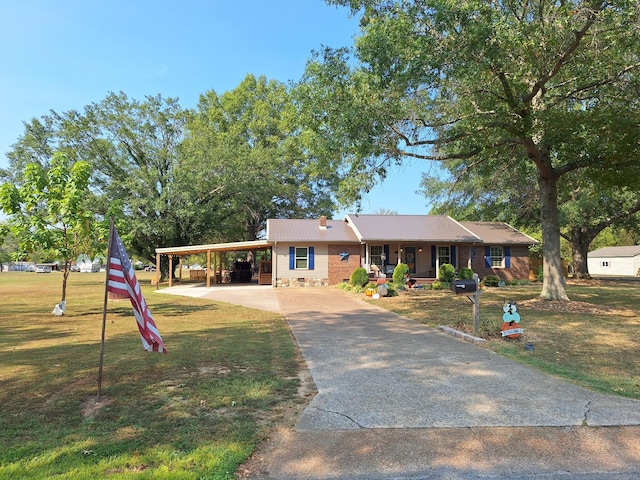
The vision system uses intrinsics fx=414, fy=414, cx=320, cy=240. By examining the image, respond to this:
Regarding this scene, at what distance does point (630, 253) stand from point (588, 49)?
1872 inches

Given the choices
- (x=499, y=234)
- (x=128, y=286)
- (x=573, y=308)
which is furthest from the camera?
(x=499, y=234)

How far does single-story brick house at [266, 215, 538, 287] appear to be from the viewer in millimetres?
23156

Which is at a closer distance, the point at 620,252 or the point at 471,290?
the point at 471,290

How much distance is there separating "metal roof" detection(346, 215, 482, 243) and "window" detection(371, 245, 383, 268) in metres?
0.99

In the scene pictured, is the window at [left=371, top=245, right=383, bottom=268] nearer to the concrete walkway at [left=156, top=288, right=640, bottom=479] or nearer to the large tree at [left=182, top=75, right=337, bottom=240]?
the large tree at [left=182, top=75, right=337, bottom=240]

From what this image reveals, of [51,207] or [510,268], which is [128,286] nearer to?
[51,207]

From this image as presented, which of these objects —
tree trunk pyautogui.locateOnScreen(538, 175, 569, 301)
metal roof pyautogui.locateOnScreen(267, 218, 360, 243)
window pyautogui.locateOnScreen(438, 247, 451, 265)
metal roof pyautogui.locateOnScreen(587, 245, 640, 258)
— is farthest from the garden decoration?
metal roof pyautogui.locateOnScreen(587, 245, 640, 258)

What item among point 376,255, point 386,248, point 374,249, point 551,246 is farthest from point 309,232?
point 551,246

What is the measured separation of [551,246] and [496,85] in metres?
5.81

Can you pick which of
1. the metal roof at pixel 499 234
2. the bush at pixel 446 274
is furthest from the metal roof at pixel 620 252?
the bush at pixel 446 274

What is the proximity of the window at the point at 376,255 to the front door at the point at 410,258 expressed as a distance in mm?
1755

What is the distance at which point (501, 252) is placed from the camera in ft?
A: 84.3

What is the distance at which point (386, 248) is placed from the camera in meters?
24.2

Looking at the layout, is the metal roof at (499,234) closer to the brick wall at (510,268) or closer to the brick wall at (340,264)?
the brick wall at (510,268)
